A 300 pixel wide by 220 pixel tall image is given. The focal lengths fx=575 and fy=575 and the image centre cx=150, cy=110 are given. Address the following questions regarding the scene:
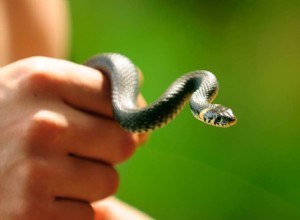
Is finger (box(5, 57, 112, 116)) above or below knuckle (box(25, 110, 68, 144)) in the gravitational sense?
above

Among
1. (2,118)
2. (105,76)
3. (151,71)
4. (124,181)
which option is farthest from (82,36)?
(2,118)

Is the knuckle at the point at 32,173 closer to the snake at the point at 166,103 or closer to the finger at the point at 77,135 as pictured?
the finger at the point at 77,135

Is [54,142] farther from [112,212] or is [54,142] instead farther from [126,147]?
[112,212]

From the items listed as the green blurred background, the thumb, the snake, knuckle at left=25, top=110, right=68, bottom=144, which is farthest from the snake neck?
the green blurred background

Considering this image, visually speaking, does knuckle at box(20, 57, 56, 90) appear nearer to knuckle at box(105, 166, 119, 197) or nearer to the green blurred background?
knuckle at box(105, 166, 119, 197)

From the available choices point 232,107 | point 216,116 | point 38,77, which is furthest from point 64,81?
point 232,107

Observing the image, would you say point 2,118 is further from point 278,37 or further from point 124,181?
point 124,181

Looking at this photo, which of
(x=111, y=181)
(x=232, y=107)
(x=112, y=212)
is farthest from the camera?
(x=232, y=107)
